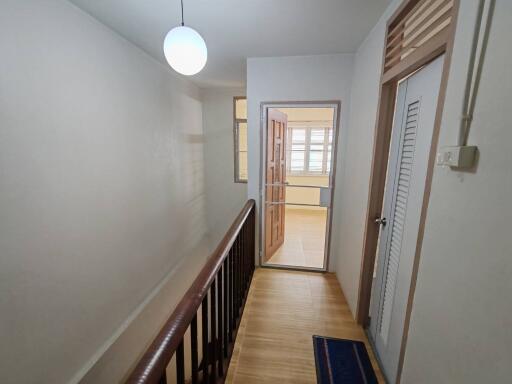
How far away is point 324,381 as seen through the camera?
4.77ft

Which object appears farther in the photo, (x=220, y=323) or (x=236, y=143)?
(x=236, y=143)

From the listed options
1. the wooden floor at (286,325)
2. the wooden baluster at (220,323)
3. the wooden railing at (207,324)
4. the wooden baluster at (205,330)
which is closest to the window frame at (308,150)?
the wooden floor at (286,325)

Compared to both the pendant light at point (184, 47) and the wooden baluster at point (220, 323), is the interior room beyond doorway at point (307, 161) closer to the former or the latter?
the wooden baluster at point (220, 323)

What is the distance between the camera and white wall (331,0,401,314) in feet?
5.62

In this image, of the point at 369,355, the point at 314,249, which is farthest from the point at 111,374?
the point at 314,249

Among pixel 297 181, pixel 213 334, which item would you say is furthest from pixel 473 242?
pixel 297 181

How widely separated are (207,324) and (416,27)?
73.6 inches

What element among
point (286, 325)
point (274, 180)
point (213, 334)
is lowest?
point (286, 325)

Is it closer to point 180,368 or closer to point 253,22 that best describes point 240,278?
point 180,368

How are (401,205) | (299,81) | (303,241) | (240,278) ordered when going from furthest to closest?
1. (303,241)
2. (299,81)
3. (240,278)
4. (401,205)

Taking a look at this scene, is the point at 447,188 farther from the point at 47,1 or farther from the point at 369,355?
the point at 47,1

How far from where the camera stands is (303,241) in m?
3.60

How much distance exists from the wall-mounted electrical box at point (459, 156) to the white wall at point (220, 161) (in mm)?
3207

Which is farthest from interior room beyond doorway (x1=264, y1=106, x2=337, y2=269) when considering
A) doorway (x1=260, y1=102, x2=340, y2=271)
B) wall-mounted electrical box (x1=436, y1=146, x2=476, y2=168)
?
wall-mounted electrical box (x1=436, y1=146, x2=476, y2=168)
